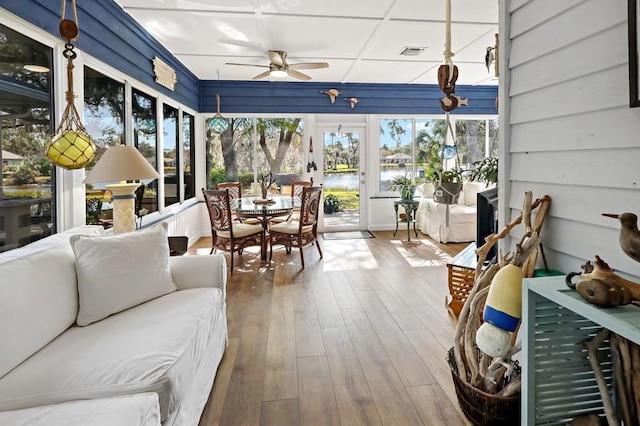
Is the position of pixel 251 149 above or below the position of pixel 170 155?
above

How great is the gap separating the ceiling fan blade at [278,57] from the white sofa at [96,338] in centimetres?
326

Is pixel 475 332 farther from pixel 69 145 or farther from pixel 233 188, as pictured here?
pixel 233 188

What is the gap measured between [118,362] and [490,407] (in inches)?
61.7

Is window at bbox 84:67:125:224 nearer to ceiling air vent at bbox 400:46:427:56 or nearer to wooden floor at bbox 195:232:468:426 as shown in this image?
wooden floor at bbox 195:232:468:426

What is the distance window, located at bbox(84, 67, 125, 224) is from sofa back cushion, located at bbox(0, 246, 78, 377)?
138cm

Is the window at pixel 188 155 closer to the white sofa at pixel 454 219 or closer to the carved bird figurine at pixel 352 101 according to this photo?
the carved bird figurine at pixel 352 101

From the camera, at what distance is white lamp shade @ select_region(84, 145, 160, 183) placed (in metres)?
2.51

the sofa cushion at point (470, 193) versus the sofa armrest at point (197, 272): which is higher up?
the sofa cushion at point (470, 193)

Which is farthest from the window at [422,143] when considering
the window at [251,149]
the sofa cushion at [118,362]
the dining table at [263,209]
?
the sofa cushion at [118,362]

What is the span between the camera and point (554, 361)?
138 cm

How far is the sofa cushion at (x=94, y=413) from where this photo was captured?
1175 mm

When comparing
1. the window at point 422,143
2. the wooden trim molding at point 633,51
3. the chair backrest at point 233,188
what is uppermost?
the window at point 422,143

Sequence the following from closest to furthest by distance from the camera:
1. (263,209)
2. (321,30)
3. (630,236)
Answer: (630,236), (321,30), (263,209)

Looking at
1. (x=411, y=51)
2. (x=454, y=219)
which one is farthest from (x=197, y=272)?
(x=454, y=219)
